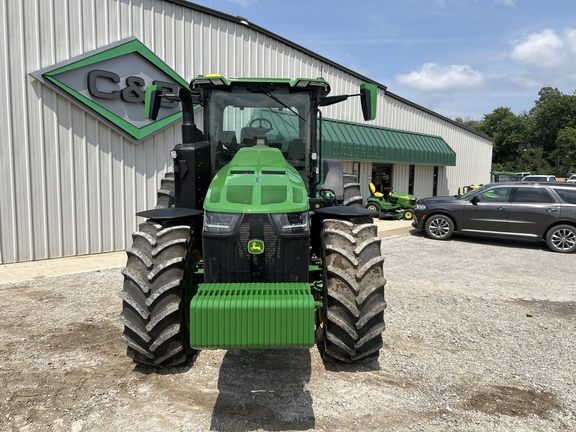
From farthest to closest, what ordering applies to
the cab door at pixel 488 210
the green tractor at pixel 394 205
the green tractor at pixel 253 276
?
1. the green tractor at pixel 394 205
2. the cab door at pixel 488 210
3. the green tractor at pixel 253 276

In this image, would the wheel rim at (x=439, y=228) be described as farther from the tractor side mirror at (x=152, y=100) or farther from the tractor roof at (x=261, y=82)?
the tractor side mirror at (x=152, y=100)

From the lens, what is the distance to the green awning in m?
15.0

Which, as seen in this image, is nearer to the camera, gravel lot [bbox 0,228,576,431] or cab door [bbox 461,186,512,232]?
gravel lot [bbox 0,228,576,431]

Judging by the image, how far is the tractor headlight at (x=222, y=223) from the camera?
3.39m

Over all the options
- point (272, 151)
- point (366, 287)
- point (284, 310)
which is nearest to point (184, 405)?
point (284, 310)

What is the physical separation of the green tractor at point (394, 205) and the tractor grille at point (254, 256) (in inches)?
516

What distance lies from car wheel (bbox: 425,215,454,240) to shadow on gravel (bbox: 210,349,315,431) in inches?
338

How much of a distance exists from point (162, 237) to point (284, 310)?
1350 mm

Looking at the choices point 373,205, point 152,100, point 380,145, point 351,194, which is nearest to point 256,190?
point 152,100

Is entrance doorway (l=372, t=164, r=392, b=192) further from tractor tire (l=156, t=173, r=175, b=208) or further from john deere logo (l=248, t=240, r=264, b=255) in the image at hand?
john deere logo (l=248, t=240, r=264, b=255)

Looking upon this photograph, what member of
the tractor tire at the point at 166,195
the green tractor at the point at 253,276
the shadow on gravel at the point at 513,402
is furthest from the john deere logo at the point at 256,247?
the tractor tire at the point at 166,195

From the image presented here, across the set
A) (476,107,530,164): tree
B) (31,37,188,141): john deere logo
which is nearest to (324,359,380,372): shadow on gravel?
(31,37,188,141): john deere logo

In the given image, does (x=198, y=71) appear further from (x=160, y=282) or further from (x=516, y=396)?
(x=516, y=396)

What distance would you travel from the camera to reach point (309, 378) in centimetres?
380
